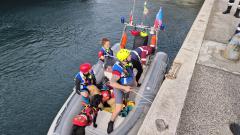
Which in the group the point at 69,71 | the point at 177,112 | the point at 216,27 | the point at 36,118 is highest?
the point at 216,27

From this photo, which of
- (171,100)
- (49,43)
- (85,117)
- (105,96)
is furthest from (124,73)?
(49,43)

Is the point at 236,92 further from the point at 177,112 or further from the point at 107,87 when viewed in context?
the point at 107,87

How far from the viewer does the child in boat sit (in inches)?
236

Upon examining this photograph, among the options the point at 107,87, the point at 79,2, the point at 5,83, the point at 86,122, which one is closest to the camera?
the point at 86,122

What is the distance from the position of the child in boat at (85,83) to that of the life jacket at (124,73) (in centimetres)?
86

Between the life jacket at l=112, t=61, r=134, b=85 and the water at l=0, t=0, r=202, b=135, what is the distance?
420cm

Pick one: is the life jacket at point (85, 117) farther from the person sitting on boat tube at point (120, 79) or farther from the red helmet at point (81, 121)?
the person sitting on boat tube at point (120, 79)

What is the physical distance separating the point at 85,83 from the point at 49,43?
1056cm

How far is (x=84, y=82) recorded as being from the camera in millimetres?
6082

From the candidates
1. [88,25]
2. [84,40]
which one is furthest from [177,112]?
[88,25]

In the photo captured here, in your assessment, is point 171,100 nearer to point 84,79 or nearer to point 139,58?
point 139,58

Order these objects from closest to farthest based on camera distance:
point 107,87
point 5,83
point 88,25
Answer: point 107,87 → point 5,83 → point 88,25

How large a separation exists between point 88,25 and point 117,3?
6600 mm

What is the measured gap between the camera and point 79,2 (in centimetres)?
2558
